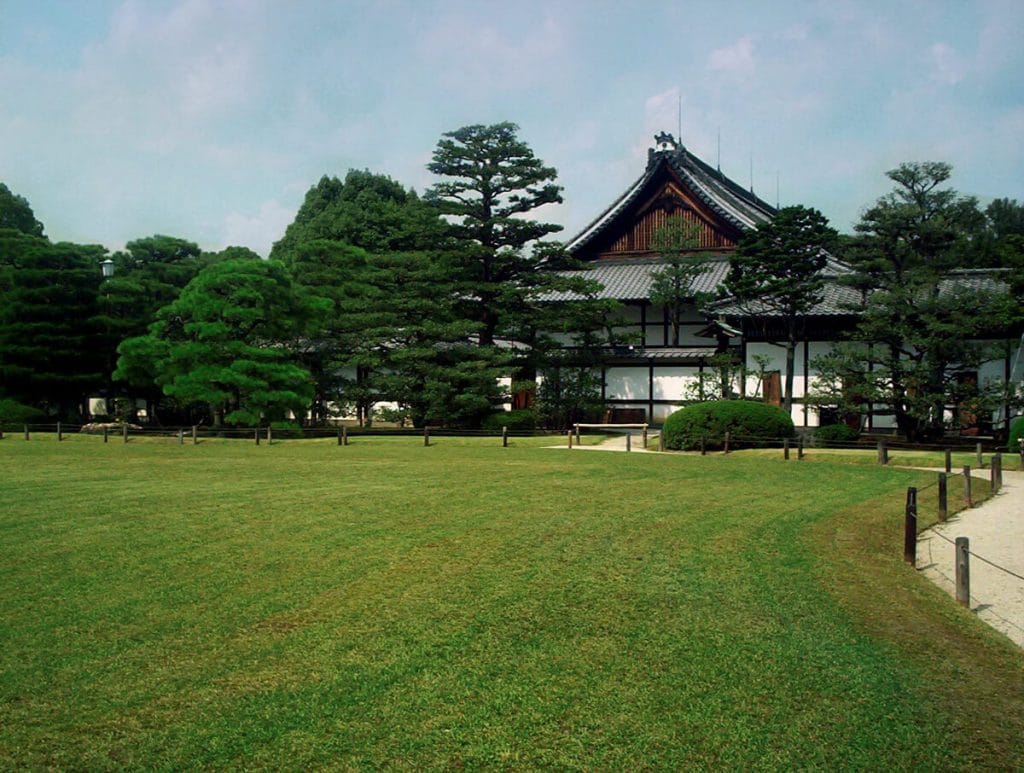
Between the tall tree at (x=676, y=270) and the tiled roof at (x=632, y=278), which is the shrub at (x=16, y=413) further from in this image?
the tall tree at (x=676, y=270)

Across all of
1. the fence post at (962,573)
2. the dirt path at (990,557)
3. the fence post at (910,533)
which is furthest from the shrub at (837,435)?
the fence post at (962,573)

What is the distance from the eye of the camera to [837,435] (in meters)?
25.0

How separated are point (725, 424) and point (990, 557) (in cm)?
1299

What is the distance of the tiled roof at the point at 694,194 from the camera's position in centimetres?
3475

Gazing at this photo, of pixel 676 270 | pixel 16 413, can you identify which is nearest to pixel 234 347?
pixel 16 413

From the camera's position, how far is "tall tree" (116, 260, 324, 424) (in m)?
28.8

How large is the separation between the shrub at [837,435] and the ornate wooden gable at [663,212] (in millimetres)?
11708

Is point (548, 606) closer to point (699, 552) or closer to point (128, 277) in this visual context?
point (699, 552)

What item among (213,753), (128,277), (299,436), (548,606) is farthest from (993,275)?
(128,277)

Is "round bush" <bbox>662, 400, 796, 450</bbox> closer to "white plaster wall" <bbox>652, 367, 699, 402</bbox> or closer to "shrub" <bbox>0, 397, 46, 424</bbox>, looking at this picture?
"white plaster wall" <bbox>652, 367, 699, 402</bbox>

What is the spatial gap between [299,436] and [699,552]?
22.1 meters

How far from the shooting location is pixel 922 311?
2377cm

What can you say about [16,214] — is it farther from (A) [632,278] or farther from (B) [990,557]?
(B) [990,557]

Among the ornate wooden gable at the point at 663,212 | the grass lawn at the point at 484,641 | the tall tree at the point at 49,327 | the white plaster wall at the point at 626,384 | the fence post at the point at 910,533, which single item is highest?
the ornate wooden gable at the point at 663,212
